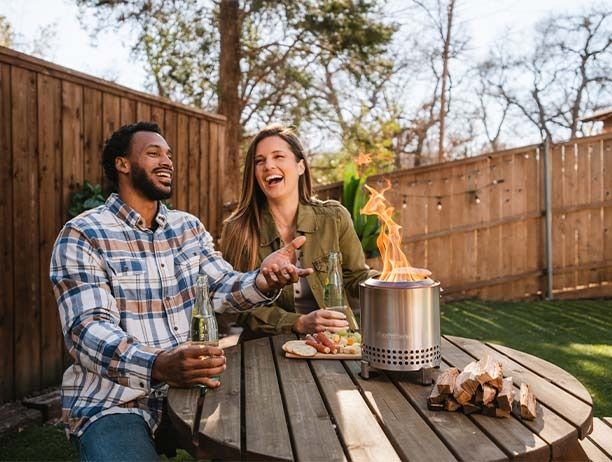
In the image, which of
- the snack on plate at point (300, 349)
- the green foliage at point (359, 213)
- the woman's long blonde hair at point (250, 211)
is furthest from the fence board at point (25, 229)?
the green foliage at point (359, 213)

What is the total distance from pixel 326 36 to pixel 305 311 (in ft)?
21.2

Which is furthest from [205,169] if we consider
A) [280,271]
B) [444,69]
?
[444,69]

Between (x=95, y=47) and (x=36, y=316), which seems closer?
(x=36, y=316)

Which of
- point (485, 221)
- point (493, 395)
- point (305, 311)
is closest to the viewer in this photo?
point (493, 395)

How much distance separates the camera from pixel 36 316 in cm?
351

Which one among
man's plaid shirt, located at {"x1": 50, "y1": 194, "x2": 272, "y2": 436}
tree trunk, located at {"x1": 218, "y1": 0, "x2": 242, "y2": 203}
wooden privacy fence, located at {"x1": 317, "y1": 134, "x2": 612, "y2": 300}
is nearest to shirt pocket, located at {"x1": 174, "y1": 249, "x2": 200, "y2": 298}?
man's plaid shirt, located at {"x1": 50, "y1": 194, "x2": 272, "y2": 436}

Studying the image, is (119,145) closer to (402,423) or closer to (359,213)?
(402,423)

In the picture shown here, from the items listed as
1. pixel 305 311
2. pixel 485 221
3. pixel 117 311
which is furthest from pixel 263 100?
pixel 117 311

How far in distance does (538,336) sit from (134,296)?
391 centimetres

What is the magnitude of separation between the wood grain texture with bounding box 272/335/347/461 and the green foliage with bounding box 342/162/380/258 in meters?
4.25

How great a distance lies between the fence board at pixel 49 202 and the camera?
3.54 meters

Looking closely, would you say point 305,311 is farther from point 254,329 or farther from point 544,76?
point 544,76

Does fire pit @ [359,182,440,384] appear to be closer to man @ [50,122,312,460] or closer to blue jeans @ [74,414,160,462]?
man @ [50,122,312,460]

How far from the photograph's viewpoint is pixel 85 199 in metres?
3.79
